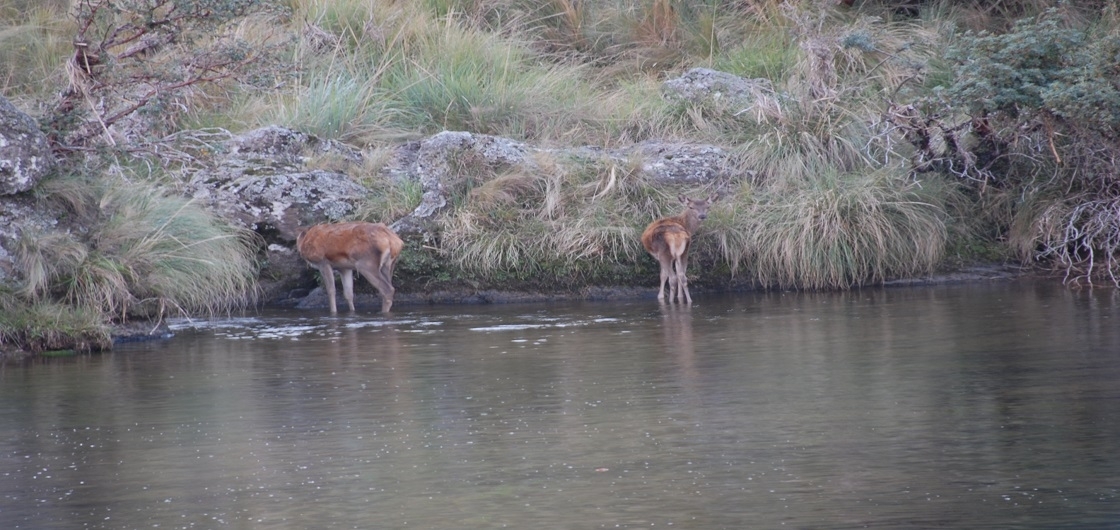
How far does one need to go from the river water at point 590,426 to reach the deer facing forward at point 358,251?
5.83 feet

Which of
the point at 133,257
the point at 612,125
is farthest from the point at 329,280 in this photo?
the point at 612,125

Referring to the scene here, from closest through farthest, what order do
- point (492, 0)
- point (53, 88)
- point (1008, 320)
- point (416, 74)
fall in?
point (1008, 320) → point (53, 88) → point (416, 74) → point (492, 0)

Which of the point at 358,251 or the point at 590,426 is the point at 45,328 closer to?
the point at 358,251

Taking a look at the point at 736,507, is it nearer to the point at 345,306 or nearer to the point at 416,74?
the point at 345,306

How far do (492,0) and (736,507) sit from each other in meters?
16.5

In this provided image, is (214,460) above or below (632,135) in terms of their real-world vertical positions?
below

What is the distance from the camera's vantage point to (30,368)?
10.6 m

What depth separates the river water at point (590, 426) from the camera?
19.5 ft

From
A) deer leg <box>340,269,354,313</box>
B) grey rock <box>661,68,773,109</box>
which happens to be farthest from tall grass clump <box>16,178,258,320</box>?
grey rock <box>661,68,773,109</box>

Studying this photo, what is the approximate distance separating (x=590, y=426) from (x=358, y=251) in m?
6.74

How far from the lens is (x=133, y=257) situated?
41.1ft

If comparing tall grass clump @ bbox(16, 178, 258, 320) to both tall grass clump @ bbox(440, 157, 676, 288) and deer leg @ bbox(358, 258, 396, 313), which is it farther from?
tall grass clump @ bbox(440, 157, 676, 288)

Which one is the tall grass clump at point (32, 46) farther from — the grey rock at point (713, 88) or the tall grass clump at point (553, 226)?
the grey rock at point (713, 88)

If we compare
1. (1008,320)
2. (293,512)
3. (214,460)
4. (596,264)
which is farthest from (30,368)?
(1008,320)
